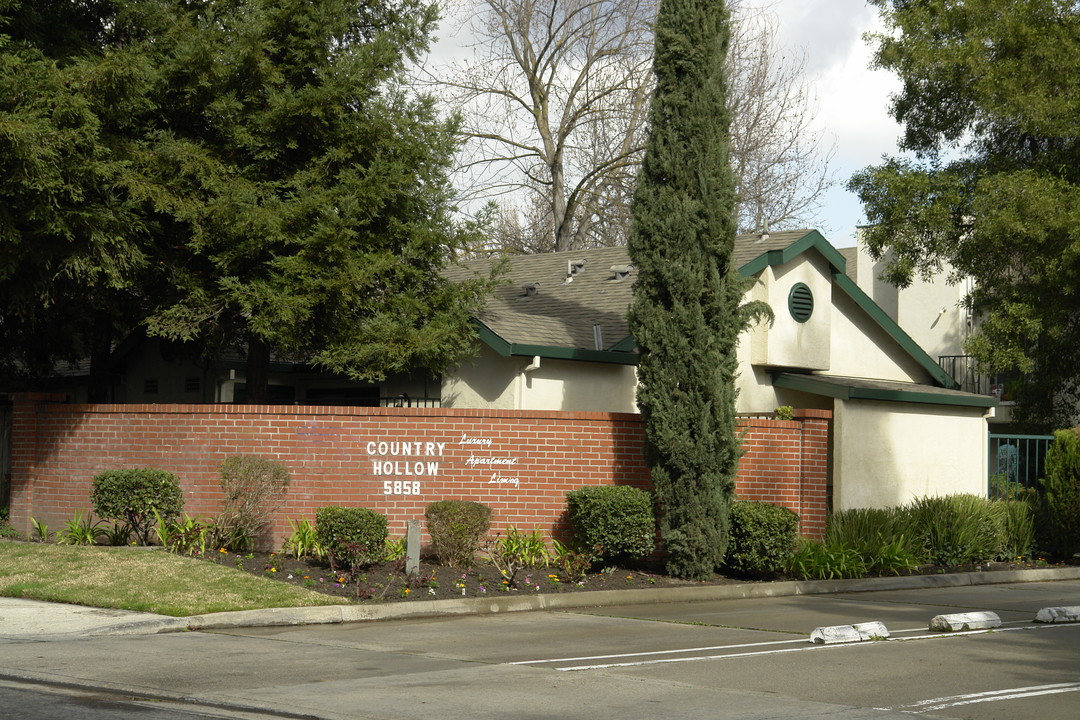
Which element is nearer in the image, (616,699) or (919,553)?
(616,699)

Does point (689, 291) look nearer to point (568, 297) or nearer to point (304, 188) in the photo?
point (304, 188)

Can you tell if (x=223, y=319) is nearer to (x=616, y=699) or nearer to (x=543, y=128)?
(x=616, y=699)

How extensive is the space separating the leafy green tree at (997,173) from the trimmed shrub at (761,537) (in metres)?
7.69

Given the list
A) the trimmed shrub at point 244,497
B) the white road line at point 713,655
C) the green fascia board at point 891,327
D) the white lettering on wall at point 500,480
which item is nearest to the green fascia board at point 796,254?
the green fascia board at point 891,327

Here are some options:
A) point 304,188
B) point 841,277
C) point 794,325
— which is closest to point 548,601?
point 304,188

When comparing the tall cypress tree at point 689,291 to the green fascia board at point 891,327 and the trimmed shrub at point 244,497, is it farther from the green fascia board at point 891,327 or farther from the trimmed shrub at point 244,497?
the green fascia board at point 891,327

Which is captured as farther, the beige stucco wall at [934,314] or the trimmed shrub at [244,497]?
the beige stucco wall at [934,314]

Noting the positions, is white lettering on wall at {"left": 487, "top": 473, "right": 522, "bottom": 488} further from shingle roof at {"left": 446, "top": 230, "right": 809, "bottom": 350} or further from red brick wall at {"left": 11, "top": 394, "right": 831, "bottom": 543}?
shingle roof at {"left": 446, "top": 230, "right": 809, "bottom": 350}

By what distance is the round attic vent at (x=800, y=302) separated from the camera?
21.0 meters

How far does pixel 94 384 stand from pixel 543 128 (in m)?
16.4

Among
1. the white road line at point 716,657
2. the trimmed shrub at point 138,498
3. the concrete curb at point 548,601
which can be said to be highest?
the trimmed shrub at point 138,498

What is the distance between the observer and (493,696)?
26.7ft

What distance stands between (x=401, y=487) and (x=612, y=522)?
2906mm

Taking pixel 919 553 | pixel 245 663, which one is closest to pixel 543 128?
pixel 919 553
